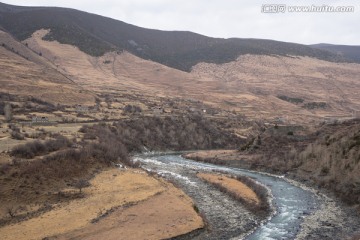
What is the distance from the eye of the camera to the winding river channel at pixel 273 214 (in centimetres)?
2906

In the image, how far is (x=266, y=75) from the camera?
604 feet

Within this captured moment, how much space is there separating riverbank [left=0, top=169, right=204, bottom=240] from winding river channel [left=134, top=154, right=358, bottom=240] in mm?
1964

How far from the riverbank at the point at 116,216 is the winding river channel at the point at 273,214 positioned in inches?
77.3

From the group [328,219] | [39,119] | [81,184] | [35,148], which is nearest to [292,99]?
[39,119]

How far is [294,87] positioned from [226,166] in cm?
11486

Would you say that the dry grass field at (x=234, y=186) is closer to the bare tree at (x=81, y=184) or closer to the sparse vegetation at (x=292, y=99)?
the bare tree at (x=81, y=184)

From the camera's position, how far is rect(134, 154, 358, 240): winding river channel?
95.3 feet

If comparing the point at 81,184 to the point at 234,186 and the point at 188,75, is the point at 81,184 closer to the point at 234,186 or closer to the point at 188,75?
the point at 234,186

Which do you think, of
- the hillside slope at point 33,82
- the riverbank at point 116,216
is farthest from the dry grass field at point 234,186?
the hillside slope at point 33,82

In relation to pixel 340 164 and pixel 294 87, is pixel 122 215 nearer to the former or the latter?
pixel 340 164

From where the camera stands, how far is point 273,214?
34562 mm

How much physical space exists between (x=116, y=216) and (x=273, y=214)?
→ 1338cm

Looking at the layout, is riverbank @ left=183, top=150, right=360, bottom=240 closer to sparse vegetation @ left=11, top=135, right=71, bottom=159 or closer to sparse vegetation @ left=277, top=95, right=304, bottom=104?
sparse vegetation @ left=11, top=135, right=71, bottom=159

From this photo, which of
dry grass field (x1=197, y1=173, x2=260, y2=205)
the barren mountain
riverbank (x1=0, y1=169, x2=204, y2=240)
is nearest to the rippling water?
dry grass field (x1=197, y1=173, x2=260, y2=205)
